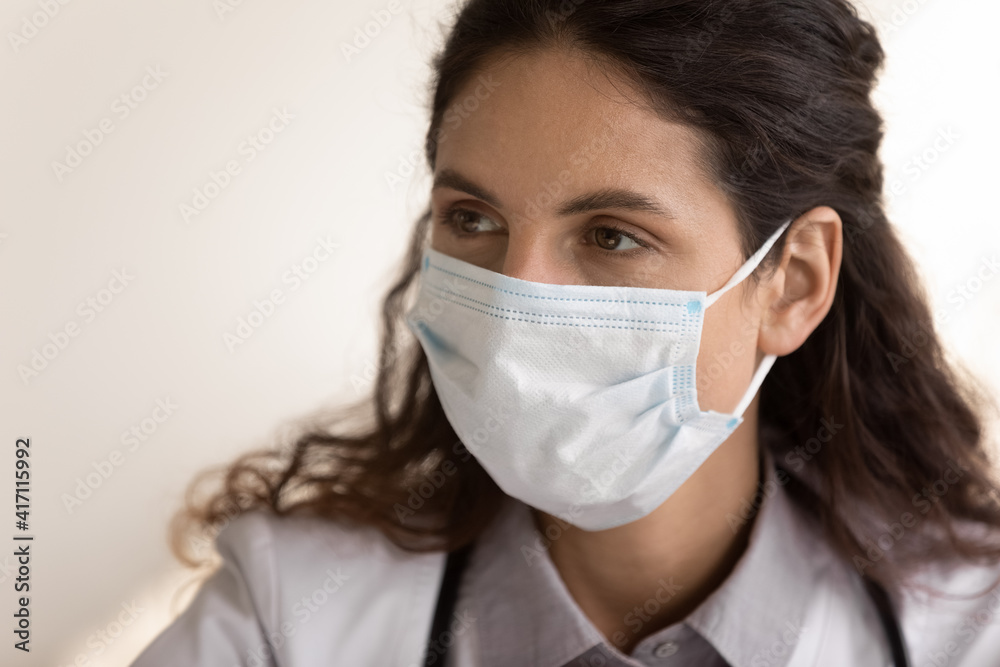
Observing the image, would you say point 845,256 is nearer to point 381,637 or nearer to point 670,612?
point 670,612

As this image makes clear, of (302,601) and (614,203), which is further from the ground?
(614,203)

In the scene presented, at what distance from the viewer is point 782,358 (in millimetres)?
1960

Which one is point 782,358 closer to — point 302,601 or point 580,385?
point 580,385

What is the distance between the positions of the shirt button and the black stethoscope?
386 millimetres

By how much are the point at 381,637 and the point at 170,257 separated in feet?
4.08

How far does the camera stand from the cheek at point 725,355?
1.54 m

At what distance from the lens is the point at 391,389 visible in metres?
2.10

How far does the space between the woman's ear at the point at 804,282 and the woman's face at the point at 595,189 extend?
106 millimetres

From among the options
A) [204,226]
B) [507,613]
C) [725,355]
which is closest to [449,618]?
[507,613]

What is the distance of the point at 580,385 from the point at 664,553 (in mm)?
473

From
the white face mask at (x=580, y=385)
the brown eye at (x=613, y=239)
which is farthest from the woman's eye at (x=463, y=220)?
the brown eye at (x=613, y=239)

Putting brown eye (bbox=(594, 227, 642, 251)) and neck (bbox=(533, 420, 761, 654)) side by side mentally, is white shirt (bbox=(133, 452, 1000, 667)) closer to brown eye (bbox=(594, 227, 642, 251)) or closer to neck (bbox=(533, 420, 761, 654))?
neck (bbox=(533, 420, 761, 654))

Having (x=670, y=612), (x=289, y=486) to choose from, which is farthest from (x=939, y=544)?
(x=289, y=486)

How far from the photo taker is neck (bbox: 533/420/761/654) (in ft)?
5.78
